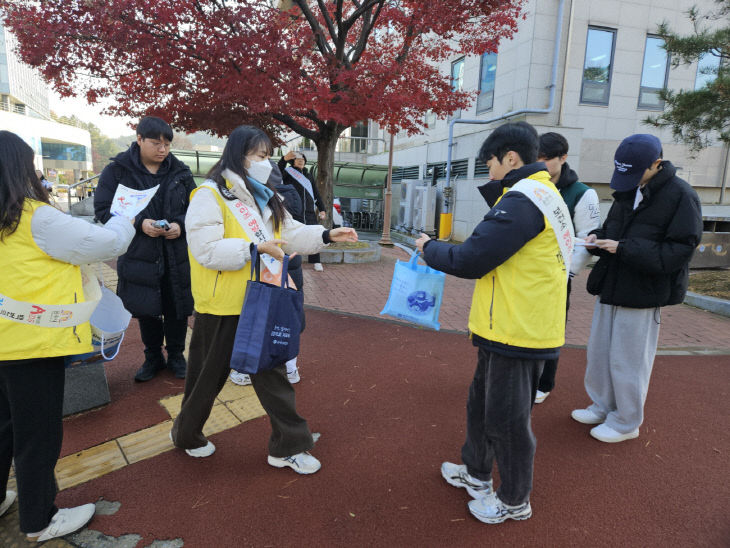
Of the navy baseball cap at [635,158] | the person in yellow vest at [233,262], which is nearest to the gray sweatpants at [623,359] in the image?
the navy baseball cap at [635,158]

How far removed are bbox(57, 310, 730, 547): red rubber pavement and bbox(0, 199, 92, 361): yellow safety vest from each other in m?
1.00

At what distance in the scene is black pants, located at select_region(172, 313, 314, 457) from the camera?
2.50 m

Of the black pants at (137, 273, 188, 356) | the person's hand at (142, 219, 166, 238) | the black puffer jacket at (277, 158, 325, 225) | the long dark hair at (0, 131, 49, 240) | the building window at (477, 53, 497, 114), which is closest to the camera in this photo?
the long dark hair at (0, 131, 49, 240)

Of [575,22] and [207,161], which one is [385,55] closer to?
[575,22]

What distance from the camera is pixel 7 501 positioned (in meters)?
2.32

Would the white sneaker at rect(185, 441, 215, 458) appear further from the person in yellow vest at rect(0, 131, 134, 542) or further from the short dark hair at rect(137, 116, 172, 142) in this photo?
the short dark hair at rect(137, 116, 172, 142)

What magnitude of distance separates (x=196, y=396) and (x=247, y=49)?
5.41 meters

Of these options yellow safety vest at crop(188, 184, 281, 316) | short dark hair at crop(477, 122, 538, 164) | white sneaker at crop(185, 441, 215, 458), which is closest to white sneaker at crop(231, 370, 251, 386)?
white sneaker at crop(185, 441, 215, 458)

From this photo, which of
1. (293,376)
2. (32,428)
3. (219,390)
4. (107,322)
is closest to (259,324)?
(219,390)

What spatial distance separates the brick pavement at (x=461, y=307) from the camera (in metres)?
5.48

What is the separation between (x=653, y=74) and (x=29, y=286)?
14.0m

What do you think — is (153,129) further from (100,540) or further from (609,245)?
(609,245)

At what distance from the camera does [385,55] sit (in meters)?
8.89

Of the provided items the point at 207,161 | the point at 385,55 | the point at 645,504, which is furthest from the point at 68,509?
the point at 207,161
